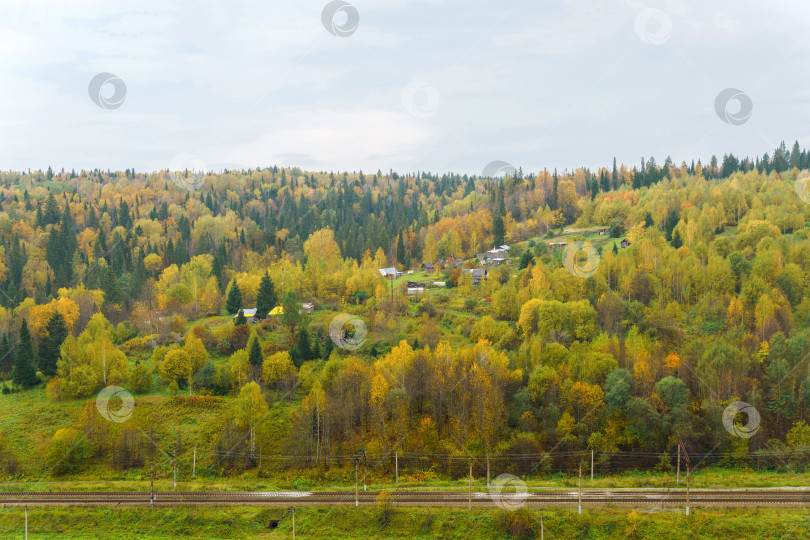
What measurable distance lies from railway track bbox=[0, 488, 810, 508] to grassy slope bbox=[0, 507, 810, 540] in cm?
71

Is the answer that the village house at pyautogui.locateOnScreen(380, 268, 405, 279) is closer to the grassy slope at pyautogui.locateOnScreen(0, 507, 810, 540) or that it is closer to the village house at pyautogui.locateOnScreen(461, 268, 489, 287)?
the village house at pyautogui.locateOnScreen(461, 268, 489, 287)

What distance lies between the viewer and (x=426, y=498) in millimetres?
33438

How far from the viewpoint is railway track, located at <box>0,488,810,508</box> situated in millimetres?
32062

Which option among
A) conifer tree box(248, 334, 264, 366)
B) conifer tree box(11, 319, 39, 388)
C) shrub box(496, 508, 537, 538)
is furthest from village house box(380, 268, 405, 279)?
shrub box(496, 508, 537, 538)

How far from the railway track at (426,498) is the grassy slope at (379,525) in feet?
2.35

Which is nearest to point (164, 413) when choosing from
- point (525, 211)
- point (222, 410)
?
point (222, 410)

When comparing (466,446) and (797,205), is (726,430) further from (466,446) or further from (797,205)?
(797,205)

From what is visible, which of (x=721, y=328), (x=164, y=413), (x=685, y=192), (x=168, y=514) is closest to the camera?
(x=168, y=514)

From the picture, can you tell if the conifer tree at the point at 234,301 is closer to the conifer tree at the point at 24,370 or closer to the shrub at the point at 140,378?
the shrub at the point at 140,378

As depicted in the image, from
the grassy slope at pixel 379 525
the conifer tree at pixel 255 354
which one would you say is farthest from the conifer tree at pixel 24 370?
the grassy slope at pixel 379 525

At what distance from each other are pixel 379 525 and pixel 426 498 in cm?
315

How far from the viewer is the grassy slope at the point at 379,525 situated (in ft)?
97.5

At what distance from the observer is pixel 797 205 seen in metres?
83.8

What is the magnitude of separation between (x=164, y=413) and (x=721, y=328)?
4564 centimetres
